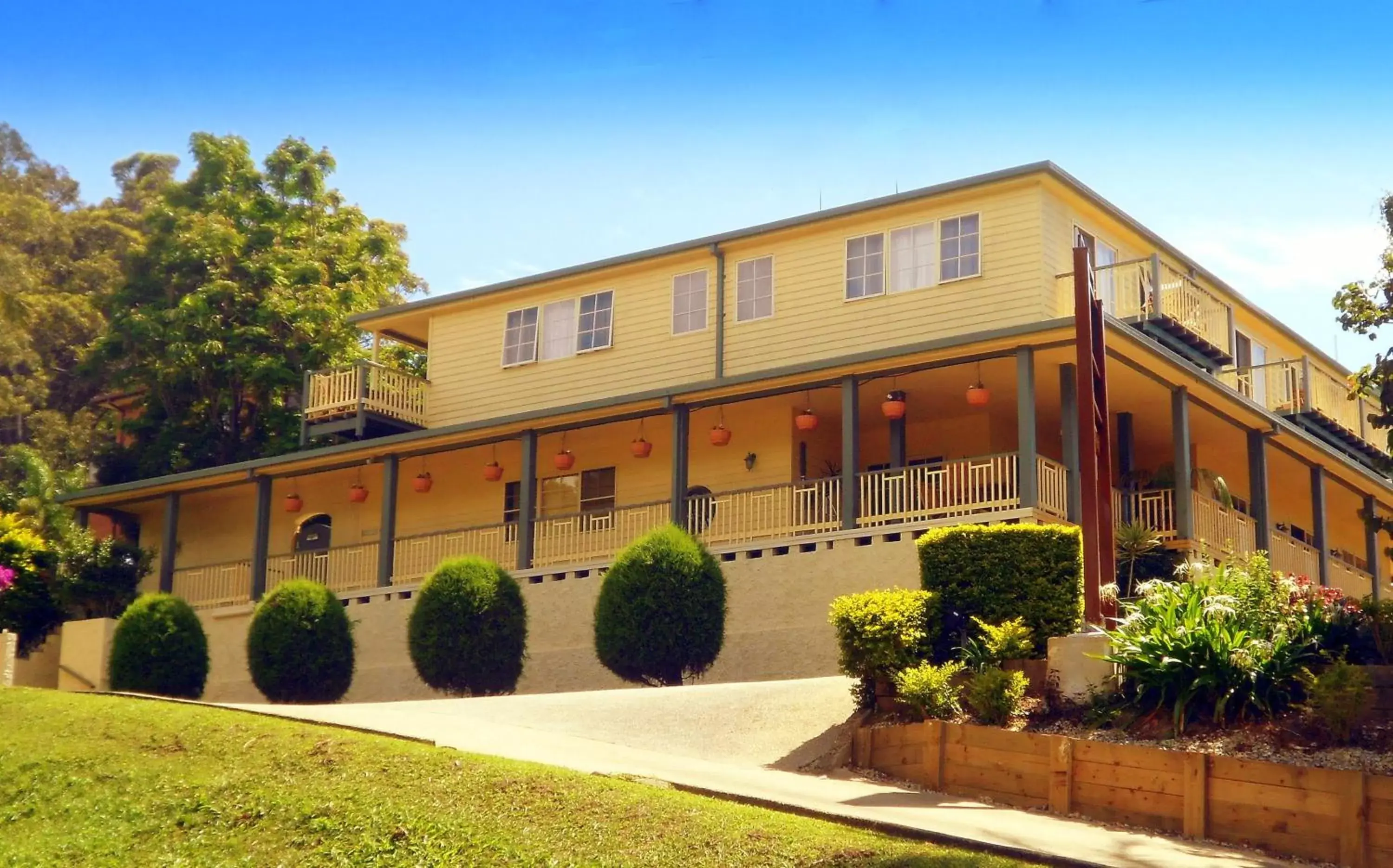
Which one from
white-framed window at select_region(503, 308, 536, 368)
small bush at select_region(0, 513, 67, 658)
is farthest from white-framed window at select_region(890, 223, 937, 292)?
small bush at select_region(0, 513, 67, 658)

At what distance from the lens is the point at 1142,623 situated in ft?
53.4

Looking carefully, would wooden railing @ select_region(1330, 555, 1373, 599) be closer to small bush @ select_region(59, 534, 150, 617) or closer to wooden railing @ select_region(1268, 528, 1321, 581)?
wooden railing @ select_region(1268, 528, 1321, 581)

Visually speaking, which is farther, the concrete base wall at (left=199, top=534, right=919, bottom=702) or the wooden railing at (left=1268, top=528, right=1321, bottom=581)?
the wooden railing at (left=1268, top=528, right=1321, bottom=581)

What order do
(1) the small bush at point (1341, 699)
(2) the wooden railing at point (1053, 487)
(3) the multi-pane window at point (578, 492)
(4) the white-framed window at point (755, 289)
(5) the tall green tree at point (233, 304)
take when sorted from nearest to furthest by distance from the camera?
(1) the small bush at point (1341, 699)
(2) the wooden railing at point (1053, 487)
(4) the white-framed window at point (755, 289)
(3) the multi-pane window at point (578, 492)
(5) the tall green tree at point (233, 304)

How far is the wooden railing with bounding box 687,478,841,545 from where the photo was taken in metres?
25.3

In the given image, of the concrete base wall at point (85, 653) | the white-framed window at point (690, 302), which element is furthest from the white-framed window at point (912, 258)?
Answer: the concrete base wall at point (85, 653)

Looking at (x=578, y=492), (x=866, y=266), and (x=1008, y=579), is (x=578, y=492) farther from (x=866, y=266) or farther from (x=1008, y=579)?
(x=1008, y=579)

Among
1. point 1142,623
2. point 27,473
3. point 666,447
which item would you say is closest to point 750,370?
point 666,447

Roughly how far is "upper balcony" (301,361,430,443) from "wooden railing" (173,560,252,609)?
8.71 feet

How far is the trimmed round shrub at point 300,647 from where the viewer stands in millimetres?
26203

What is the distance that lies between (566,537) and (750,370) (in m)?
3.93

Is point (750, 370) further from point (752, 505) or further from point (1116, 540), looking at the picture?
point (1116, 540)

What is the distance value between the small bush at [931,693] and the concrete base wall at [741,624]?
21.4 feet

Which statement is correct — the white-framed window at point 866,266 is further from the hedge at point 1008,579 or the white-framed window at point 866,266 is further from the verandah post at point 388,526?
the hedge at point 1008,579
